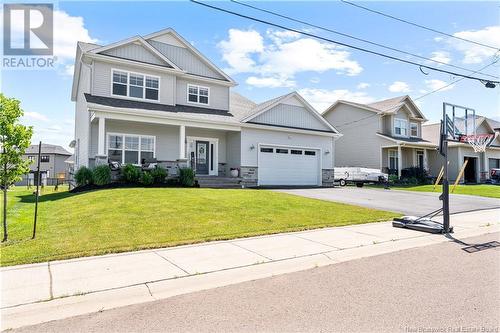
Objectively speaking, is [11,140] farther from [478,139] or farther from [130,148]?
[478,139]

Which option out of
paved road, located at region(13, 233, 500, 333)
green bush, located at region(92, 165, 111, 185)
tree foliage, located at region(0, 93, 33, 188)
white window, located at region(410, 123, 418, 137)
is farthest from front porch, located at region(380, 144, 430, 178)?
tree foliage, located at region(0, 93, 33, 188)

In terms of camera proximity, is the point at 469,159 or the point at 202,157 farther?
the point at 469,159

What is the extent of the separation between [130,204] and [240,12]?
6.72 metres

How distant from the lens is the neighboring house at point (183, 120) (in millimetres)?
17391

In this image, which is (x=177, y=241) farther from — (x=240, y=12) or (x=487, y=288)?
(x=240, y=12)

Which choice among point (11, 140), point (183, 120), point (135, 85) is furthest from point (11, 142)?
point (135, 85)

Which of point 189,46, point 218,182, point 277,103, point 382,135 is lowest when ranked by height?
point 218,182

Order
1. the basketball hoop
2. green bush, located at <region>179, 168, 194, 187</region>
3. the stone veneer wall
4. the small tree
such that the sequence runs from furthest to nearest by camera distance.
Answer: the stone veneer wall < green bush, located at <region>179, 168, 194, 187</region> < the basketball hoop < the small tree

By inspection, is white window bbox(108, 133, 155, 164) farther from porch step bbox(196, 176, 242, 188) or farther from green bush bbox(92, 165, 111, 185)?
porch step bbox(196, 176, 242, 188)

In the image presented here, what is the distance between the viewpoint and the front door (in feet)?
66.3

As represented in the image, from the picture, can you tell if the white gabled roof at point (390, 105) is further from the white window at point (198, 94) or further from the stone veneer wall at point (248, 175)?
the white window at point (198, 94)

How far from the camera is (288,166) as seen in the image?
21391 mm

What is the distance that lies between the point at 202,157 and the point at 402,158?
19.8 m

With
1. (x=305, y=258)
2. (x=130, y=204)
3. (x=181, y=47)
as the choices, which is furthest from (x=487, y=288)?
(x=181, y=47)
